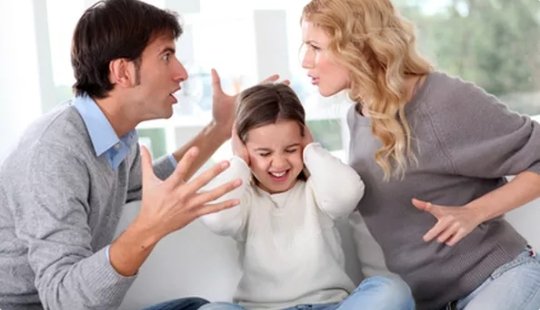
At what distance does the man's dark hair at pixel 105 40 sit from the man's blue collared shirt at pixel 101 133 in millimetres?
43

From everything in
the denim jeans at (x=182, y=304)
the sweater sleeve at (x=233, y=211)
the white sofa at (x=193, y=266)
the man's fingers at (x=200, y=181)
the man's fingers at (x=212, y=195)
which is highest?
the man's fingers at (x=200, y=181)

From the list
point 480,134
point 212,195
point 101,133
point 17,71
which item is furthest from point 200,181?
point 17,71

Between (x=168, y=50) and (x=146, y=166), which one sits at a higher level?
(x=168, y=50)

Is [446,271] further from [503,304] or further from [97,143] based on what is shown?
[97,143]

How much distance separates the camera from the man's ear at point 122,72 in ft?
6.01

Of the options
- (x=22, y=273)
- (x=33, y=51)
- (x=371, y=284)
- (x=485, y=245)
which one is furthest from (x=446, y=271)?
(x=33, y=51)

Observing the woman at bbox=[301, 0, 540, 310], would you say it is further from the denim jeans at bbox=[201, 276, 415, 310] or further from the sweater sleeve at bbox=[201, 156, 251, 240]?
the sweater sleeve at bbox=[201, 156, 251, 240]

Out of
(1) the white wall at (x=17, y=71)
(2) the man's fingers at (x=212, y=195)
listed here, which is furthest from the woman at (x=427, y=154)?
(1) the white wall at (x=17, y=71)

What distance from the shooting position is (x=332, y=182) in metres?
1.80

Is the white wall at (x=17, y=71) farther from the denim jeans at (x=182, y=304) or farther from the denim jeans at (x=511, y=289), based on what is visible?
the denim jeans at (x=511, y=289)

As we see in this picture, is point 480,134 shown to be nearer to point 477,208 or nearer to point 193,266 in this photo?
point 477,208

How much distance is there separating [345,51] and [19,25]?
1.81 metres

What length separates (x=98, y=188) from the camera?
172 cm

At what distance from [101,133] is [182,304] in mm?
397
